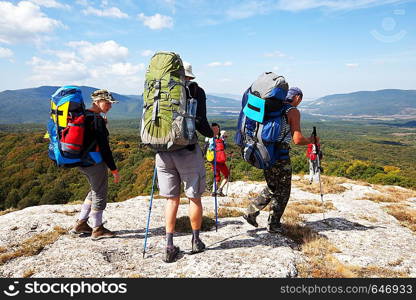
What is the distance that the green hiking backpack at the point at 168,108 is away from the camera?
3.71 meters

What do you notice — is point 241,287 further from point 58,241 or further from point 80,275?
point 58,241

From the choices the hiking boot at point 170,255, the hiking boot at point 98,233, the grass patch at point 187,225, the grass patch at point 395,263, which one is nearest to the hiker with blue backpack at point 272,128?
the grass patch at point 187,225

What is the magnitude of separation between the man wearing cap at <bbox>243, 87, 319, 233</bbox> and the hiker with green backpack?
4.87 feet

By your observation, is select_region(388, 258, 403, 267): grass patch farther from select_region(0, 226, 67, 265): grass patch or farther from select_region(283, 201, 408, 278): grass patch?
select_region(0, 226, 67, 265): grass patch

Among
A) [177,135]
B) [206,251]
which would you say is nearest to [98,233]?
[206,251]

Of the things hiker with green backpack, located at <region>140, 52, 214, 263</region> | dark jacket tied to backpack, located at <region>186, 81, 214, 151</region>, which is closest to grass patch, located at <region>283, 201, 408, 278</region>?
hiker with green backpack, located at <region>140, 52, 214, 263</region>

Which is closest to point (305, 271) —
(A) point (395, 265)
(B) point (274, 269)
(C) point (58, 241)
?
(B) point (274, 269)

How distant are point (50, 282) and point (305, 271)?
11.2 feet

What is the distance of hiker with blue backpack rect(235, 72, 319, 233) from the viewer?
14.7 feet

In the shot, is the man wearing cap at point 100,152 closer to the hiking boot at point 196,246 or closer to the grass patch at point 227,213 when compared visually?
the hiking boot at point 196,246

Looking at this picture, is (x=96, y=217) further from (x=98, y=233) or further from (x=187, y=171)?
(x=187, y=171)

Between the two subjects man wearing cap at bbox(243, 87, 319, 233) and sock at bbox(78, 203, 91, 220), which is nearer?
man wearing cap at bbox(243, 87, 319, 233)

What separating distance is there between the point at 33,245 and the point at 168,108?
3505 mm

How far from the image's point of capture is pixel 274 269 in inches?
147
